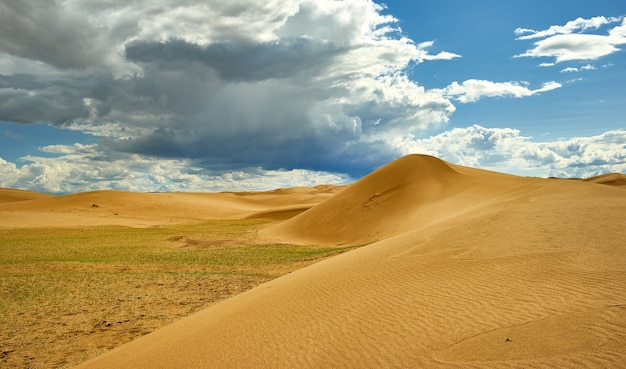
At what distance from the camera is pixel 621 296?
5.17 meters

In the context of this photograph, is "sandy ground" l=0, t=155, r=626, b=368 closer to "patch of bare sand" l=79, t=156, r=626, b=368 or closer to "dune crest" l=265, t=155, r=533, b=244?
"patch of bare sand" l=79, t=156, r=626, b=368

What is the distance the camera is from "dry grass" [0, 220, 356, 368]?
28.0 ft

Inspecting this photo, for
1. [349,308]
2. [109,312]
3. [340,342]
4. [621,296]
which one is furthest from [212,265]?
[621,296]

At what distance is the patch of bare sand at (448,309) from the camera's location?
437 centimetres

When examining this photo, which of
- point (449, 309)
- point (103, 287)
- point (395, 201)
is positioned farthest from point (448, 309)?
point (395, 201)

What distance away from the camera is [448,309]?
5.70 metres

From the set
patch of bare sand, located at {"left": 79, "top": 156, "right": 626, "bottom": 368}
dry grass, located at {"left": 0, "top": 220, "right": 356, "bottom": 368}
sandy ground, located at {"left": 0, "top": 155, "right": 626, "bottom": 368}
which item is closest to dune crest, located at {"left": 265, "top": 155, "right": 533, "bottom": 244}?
dry grass, located at {"left": 0, "top": 220, "right": 356, "bottom": 368}

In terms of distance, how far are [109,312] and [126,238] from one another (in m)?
22.4

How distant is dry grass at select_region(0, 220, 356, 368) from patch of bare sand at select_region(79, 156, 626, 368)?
171cm

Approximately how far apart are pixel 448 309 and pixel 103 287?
11.6 metres

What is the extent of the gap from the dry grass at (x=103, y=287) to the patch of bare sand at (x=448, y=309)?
5.61 feet

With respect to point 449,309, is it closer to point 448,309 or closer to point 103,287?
point 448,309

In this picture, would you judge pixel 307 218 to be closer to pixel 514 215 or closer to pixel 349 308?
pixel 514 215

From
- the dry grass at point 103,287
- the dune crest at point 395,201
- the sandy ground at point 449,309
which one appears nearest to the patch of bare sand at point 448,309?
the sandy ground at point 449,309
